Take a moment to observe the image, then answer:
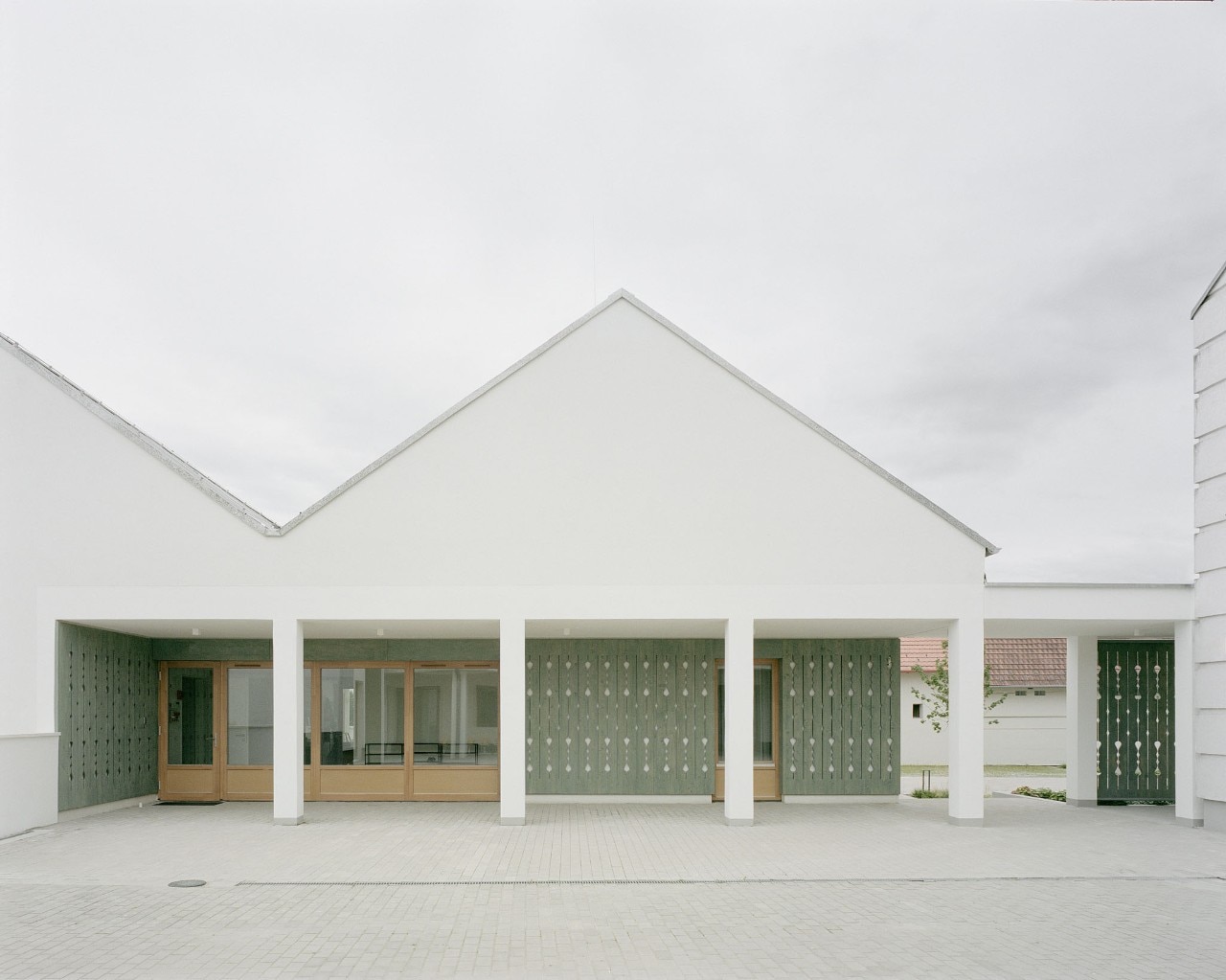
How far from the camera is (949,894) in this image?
10484 mm

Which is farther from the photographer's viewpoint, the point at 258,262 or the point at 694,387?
the point at 258,262

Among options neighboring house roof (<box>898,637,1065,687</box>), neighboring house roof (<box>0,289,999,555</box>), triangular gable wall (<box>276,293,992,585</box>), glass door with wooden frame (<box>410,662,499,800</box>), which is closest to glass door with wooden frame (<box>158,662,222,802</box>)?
glass door with wooden frame (<box>410,662,499,800</box>)

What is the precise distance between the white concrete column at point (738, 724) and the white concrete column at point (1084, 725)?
22.1 ft

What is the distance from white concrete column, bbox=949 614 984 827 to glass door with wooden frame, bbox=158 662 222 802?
37.0 ft

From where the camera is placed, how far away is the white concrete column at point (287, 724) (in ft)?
47.5

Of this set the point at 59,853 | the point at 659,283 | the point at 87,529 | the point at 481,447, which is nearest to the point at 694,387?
the point at 481,447

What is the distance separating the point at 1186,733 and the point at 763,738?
6182mm

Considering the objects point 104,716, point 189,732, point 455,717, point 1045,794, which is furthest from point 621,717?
point 1045,794

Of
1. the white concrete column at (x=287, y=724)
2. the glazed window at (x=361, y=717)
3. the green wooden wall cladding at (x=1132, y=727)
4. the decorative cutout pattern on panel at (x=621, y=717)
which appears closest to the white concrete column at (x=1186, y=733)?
the green wooden wall cladding at (x=1132, y=727)

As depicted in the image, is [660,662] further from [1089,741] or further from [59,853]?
[59,853]

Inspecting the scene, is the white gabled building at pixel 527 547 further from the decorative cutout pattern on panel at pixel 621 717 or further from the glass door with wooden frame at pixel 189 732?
the decorative cutout pattern on panel at pixel 621 717

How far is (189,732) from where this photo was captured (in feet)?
57.3

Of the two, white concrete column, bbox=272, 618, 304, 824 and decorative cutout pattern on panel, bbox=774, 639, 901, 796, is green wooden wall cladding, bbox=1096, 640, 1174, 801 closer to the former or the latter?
decorative cutout pattern on panel, bbox=774, 639, 901, 796

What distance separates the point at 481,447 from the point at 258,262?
714cm
